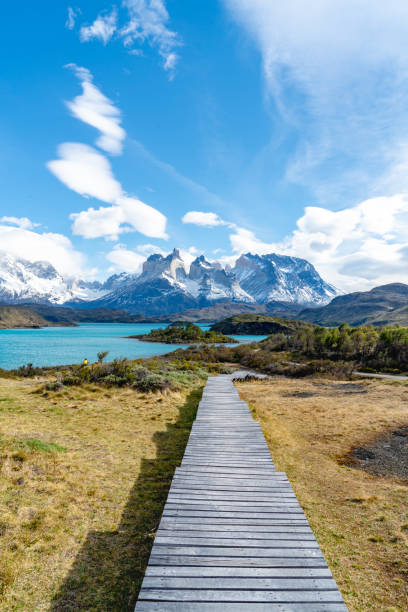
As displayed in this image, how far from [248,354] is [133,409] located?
36.9 metres

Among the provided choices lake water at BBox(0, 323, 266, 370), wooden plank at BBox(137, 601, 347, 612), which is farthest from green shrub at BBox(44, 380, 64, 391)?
lake water at BBox(0, 323, 266, 370)

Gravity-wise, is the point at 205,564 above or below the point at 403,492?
above

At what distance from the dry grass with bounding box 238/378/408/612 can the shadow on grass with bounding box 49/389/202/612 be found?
404 centimetres

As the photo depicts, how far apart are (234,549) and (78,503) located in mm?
4445

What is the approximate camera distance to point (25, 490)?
26.0ft

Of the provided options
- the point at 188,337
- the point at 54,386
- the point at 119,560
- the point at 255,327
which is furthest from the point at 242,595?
the point at 255,327

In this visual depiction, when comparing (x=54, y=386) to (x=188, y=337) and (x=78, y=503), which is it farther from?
(x=188, y=337)

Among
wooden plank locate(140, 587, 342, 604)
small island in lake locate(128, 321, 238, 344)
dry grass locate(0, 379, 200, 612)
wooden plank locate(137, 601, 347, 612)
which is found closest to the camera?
wooden plank locate(137, 601, 347, 612)

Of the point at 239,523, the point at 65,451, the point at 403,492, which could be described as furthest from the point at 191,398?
the point at 239,523

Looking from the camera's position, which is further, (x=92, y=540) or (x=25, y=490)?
(x=25, y=490)

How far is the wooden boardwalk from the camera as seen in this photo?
471 cm

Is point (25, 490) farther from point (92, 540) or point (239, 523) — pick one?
point (239, 523)

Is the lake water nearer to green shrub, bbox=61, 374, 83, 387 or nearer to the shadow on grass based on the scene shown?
green shrub, bbox=61, 374, 83, 387

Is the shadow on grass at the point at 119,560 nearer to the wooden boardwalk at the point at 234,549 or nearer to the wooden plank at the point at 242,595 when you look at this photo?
the wooden boardwalk at the point at 234,549
